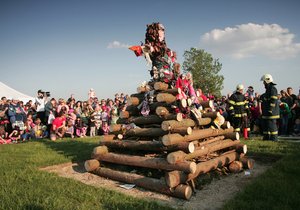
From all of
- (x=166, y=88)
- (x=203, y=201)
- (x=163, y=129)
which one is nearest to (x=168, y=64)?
(x=166, y=88)

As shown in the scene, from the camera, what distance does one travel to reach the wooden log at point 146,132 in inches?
264

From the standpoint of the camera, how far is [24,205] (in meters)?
4.92

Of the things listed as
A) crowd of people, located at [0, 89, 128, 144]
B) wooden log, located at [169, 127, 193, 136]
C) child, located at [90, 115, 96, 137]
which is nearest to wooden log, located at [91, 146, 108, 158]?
wooden log, located at [169, 127, 193, 136]

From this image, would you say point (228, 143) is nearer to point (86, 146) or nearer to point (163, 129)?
point (163, 129)

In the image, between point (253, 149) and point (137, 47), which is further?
point (253, 149)

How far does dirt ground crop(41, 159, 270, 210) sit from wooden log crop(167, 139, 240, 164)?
710mm

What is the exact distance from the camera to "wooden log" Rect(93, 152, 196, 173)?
5.66 meters

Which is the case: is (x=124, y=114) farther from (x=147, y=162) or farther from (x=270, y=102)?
(x=270, y=102)

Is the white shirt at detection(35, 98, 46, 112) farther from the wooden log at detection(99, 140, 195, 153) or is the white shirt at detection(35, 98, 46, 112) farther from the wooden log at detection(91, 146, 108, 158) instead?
the wooden log at detection(91, 146, 108, 158)

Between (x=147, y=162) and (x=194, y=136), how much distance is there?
1289 millimetres

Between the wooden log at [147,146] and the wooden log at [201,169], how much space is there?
1.64ft

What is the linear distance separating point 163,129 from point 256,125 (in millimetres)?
11430

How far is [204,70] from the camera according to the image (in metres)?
60.0

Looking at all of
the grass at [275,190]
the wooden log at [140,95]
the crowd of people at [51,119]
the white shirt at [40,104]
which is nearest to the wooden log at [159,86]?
the wooden log at [140,95]
